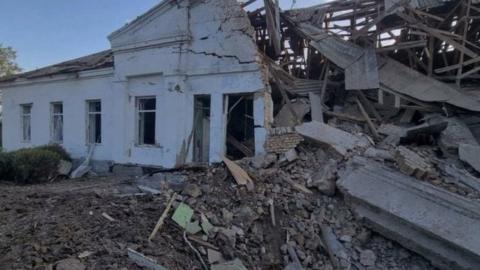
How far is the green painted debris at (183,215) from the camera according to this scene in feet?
18.2

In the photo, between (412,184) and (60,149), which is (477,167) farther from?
(60,149)

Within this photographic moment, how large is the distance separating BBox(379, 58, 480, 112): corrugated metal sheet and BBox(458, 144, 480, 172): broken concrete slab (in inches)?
74.0

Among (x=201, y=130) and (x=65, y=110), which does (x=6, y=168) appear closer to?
(x=65, y=110)

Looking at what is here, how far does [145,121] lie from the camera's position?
11359 millimetres

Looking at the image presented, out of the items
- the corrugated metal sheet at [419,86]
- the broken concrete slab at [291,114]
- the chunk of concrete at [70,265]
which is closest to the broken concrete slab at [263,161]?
the broken concrete slab at [291,114]

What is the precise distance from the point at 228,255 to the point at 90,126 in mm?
9739

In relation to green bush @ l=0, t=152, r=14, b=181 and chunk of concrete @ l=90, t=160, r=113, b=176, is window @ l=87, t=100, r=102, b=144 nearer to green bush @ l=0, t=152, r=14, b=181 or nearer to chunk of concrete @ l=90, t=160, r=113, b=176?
chunk of concrete @ l=90, t=160, r=113, b=176

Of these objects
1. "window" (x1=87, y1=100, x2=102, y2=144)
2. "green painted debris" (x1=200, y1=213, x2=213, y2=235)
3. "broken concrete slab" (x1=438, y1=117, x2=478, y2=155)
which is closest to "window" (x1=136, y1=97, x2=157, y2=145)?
"window" (x1=87, y1=100, x2=102, y2=144)

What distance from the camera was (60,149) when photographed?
508 inches

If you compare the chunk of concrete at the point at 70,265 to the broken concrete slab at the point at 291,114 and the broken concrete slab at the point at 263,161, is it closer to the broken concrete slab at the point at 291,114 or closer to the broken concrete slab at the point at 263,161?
the broken concrete slab at the point at 263,161

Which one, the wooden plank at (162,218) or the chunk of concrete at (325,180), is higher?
the chunk of concrete at (325,180)

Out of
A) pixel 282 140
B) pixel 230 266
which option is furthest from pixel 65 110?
pixel 230 266

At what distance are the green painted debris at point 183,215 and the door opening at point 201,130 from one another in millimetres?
4535

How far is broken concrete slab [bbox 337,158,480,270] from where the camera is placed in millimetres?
4875
